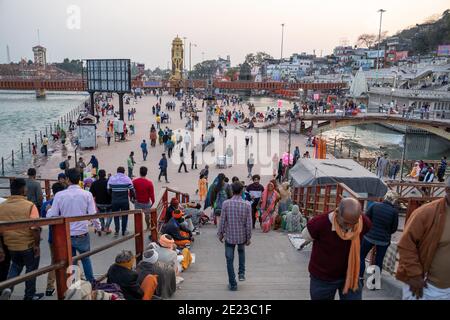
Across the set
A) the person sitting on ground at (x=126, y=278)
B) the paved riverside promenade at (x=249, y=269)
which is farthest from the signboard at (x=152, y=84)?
the person sitting on ground at (x=126, y=278)

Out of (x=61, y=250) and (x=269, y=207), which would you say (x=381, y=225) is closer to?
(x=269, y=207)

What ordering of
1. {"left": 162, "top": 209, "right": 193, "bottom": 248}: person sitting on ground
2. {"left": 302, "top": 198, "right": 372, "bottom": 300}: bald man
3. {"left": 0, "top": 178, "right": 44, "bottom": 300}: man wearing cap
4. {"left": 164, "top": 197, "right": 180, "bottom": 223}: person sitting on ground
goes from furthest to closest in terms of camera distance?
{"left": 164, "top": 197, "right": 180, "bottom": 223}: person sitting on ground → {"left": 162, "top": 209, "right": 193, "bottom": 248}: person sitting on ground → {"left": 0, "top": 178, "right": 44, "bottom": 300}: man wearing cap → {"left": 302, "top": 198, "right": 372, "bottom": 300}: bald man

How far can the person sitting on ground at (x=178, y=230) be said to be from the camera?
21.5ft

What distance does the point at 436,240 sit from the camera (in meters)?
2.73

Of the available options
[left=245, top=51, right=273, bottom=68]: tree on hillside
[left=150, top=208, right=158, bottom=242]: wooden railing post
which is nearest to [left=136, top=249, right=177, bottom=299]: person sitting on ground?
[left=150, top=208, right=158, bottom=242]: wooden railing post

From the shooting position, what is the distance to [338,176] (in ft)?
34.1

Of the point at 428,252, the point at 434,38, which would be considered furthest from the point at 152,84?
the point at 428,252

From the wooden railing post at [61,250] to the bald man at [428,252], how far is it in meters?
2.78

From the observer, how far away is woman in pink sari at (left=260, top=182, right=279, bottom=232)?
8.30 metres

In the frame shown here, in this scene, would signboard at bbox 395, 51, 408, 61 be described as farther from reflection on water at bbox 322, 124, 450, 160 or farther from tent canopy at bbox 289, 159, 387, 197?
tent canopy at bbox 289, 159, 387, 197

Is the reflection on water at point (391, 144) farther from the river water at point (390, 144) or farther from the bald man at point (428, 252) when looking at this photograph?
the bald man at point (428, 252)

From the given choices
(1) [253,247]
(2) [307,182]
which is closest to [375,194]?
(2) [307,182]

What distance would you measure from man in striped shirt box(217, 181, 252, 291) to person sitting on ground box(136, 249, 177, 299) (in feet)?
2.44
